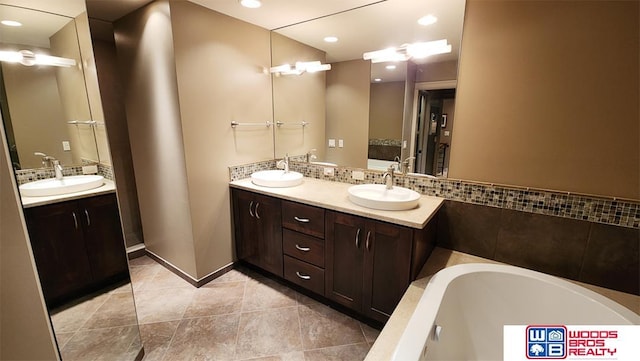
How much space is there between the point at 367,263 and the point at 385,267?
0.41ft

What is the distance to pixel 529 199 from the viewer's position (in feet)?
5.35

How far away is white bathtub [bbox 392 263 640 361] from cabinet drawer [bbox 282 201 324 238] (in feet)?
2.77

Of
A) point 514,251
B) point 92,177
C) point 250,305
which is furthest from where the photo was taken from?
point 250,305

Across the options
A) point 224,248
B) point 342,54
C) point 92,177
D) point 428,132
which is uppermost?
point 342,54

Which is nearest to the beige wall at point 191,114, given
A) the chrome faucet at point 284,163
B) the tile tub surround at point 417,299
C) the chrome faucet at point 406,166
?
the chrome faucet at point 284,163

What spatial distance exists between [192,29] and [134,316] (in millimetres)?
2089

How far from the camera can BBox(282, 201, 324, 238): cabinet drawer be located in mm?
1962

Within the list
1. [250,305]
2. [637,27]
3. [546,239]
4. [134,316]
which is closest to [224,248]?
[250,305]

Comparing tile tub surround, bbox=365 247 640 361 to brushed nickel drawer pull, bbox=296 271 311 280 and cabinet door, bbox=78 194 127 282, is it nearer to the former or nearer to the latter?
brushed nickel drawer pull, bbox=296 271 311 280

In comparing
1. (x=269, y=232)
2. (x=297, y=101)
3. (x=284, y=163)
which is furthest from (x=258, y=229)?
(x=297, y=101)

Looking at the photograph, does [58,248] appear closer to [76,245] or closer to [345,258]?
[76,245]

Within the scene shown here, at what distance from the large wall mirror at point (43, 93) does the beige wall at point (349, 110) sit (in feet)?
5.93

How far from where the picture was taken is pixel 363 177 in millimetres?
2340

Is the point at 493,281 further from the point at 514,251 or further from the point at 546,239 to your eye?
the point at 546,239
